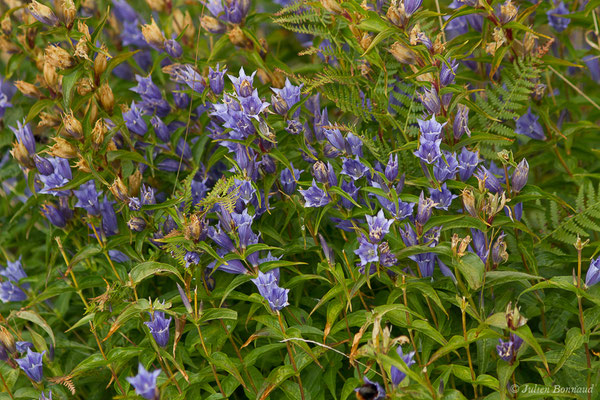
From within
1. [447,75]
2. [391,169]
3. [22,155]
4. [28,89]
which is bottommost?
[22,155]

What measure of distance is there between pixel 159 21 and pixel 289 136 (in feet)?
3.90

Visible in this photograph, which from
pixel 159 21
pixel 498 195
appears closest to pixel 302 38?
pixel 159 21

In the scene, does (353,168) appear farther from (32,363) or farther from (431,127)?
(32,363)

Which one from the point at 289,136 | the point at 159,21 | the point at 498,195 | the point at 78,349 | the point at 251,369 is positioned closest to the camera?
the point at 498,195

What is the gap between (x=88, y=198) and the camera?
1974 millimetres

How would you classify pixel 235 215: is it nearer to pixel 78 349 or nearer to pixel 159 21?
pixel 78 349

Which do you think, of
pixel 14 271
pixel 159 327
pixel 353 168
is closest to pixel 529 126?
pixel 353 168

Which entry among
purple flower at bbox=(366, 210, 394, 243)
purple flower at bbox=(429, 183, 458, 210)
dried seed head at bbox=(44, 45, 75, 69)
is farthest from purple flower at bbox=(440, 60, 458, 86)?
dried seed head at bbox=(44, 45, 75, 69)

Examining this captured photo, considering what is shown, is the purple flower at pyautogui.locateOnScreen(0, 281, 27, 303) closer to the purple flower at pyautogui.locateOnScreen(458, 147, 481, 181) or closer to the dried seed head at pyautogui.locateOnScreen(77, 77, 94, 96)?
the dried seed head at pyautogui.locateOnScreen(77, 77, 94, 96)

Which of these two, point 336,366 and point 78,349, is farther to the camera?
point 78,349

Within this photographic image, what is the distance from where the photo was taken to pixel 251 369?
185 cm

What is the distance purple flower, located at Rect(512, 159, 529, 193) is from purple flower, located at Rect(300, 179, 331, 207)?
1.70 feet

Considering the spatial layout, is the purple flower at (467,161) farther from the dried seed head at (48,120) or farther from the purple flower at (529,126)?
the dried seed head at (48,120)

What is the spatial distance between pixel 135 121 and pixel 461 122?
106 centimetres
